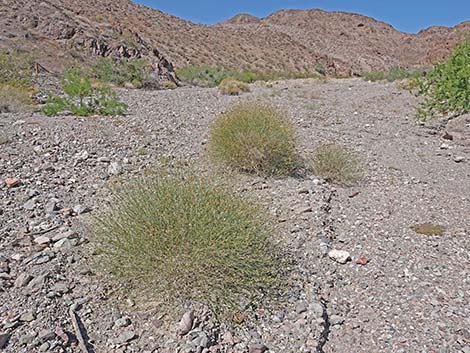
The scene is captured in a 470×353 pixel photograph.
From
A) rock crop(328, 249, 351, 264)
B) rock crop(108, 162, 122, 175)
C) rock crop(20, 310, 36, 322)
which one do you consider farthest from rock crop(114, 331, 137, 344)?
rock crop(108, 162, 122, 175)

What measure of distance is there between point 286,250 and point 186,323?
A: 4.18 ft

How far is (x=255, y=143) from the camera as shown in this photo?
5.40m

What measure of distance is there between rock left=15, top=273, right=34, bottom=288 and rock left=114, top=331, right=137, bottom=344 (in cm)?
87

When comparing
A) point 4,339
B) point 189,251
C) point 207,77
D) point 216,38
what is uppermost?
point 216,38

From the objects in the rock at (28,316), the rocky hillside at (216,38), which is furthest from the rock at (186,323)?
the rocky hillside at (216,38)

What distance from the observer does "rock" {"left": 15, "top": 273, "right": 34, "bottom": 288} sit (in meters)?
2.91

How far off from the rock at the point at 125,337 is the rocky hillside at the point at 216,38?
34.6 ft

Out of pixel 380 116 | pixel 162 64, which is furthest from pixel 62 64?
pixel 380 116

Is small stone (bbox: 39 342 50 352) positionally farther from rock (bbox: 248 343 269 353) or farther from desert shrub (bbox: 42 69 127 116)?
desert shrub (bbox: 42 69 127 116)

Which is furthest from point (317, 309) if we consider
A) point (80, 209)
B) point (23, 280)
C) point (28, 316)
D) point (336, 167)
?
point (336, 167)

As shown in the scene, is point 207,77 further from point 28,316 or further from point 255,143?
point 28,316

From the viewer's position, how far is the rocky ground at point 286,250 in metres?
2.57

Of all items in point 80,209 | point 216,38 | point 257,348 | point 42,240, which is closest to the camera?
point 257,348

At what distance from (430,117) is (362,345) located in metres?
9.39
